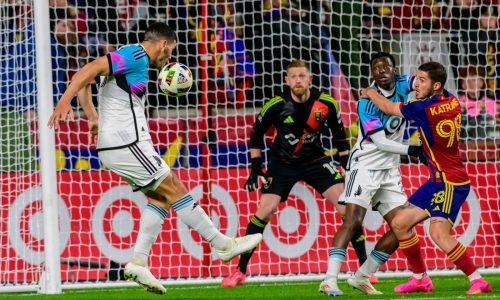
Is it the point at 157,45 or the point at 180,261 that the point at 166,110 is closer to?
the point at 180,261

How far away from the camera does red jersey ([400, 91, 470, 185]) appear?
8438mm

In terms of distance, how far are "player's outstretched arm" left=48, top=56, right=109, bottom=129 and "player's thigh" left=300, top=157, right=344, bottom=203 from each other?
117 inches

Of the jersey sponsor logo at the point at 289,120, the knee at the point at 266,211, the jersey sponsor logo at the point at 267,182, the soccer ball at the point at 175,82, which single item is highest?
the soccer ball at the point at 175,82

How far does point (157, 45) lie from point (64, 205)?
3457 mm

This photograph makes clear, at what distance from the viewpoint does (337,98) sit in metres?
12.1

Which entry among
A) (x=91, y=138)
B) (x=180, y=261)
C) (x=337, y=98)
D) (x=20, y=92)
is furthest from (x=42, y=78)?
(x=337, y=98)

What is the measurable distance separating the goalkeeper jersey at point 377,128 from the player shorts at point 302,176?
908mm

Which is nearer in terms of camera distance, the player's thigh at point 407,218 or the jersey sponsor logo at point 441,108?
the jersey sponsor logo at point 441,108

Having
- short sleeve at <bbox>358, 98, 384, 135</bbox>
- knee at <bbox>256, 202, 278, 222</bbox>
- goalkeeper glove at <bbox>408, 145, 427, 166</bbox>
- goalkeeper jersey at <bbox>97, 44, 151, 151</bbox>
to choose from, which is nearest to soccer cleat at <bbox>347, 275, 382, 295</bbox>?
goalkeeper glove at <bbox>408, 145, 427, 166</bbox>

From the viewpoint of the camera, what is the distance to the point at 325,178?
10320 millimetres

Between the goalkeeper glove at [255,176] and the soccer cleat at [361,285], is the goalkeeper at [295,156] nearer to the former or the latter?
the goalkeeper glove at [255,176]

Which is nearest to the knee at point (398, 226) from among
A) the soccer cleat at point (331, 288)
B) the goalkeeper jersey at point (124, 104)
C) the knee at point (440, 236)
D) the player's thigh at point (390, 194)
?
the knee at point (440, 236)

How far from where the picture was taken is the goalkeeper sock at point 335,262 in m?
8.54

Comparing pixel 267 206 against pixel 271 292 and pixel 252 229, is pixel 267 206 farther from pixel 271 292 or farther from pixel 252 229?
pixel 271 292
